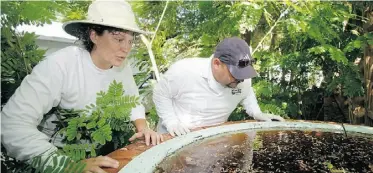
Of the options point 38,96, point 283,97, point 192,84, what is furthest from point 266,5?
point 38,96

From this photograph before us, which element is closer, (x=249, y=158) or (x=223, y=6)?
(x=249, y=158)

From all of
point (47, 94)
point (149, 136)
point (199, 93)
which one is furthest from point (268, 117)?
point (47, 94)

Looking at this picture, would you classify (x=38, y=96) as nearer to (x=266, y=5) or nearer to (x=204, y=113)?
(x=204, y=113)

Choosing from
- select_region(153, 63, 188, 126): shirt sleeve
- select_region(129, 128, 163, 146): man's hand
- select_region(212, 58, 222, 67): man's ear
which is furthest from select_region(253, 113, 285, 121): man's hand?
select_region(129, 128, 163, 146): man's hand

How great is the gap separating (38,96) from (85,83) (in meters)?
0.36

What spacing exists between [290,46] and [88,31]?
4.67 meters

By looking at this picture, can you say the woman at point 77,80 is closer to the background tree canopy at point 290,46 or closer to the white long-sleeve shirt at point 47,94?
the white long-sleeve shirt at point 47,94

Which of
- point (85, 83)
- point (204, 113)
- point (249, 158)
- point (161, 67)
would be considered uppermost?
point (161, 67)

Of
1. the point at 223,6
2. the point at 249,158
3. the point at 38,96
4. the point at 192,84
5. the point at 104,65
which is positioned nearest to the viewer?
the point at 38,96

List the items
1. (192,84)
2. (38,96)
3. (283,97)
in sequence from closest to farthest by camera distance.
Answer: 1. (38,96)
2. (192,84)
3. (283,97)

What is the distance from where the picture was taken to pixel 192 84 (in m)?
3.01

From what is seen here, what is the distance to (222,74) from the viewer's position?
2857mm

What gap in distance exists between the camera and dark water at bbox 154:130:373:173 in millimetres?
1730

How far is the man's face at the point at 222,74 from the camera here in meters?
2.80
